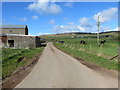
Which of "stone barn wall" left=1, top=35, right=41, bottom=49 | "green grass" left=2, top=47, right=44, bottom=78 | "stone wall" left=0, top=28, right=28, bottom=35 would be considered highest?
"stone wall" left=0, top=28, right=28, bottom=35

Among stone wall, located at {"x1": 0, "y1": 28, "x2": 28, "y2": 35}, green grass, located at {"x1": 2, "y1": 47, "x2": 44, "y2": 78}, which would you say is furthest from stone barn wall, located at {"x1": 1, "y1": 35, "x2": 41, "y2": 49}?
stone wall, located at {"x1": 0, "y1": 28, "x2": 28, "y2": 35}

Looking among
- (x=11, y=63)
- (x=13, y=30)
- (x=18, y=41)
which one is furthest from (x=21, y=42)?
(x=11, y=63)

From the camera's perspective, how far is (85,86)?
271 inches

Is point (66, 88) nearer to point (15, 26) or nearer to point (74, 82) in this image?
point (74, 82)

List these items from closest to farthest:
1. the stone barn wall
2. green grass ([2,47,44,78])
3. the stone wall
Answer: green grass ([2,47,44,78])
the stone barn wall
the stone wall

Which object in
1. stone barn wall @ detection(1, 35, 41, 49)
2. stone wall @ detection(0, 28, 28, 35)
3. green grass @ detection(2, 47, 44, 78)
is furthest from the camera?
stone wall @ detection(0, 28, 28, 35)

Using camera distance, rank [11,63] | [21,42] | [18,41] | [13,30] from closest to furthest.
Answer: [11,63], [18,41], [21,42], [13,30]

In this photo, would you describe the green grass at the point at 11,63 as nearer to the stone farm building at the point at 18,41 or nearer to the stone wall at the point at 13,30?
the stone farm building at the point at 18,41

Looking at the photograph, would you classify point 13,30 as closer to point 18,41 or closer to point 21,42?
point 18,41

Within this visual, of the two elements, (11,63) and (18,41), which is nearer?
(11,63)

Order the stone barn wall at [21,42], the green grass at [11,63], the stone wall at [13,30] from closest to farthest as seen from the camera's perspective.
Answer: the green grass at [11,63], the stone barn wall at [21,42], the stone wall at [13,30]

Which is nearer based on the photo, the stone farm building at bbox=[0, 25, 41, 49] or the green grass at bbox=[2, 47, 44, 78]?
the green grass at bbox=[2, 47, 44, 78]

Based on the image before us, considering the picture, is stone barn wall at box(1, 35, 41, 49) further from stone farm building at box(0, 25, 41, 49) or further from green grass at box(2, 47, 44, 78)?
green grass at box(2, 47, 44, 78)

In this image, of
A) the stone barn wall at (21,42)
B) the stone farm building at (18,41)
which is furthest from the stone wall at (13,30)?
the stone barn wall at (21,42)
